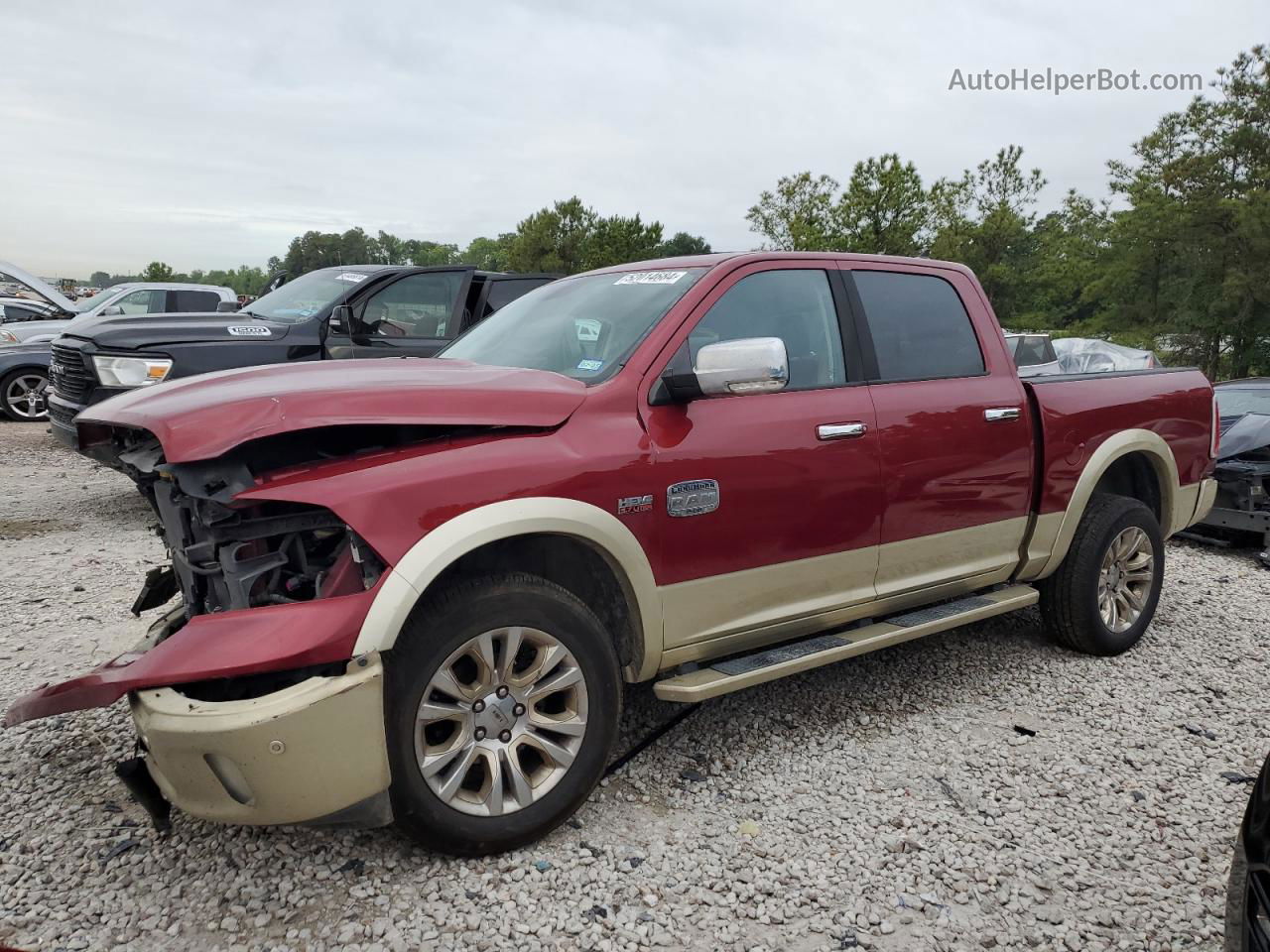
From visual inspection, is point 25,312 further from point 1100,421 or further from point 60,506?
point 1100,421

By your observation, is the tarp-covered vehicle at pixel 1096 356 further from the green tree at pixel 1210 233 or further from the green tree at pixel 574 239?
the green tree at pixel 574 239

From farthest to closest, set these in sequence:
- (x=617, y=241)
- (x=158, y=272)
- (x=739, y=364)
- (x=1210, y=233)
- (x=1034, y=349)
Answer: (x=158, y=272) → (x=617, y=241) → (x=1210, y=233) → (x=1034, y=349) → (x=739, y=364)

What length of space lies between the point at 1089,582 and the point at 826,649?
1871mm

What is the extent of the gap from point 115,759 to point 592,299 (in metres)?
2.53

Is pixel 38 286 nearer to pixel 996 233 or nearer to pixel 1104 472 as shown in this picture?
pixel 1104 472

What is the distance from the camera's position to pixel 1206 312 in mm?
24453

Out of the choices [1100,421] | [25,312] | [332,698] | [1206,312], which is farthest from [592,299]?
[1206,312]

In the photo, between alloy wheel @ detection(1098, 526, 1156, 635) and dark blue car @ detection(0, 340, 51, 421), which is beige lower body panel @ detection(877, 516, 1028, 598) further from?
dark blue car @ detection(0, 340, 51, 421)

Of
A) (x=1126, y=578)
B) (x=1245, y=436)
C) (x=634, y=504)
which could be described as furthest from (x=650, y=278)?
(x=1245, y=436)

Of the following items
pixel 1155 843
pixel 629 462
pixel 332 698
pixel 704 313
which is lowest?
pixel 1155 843

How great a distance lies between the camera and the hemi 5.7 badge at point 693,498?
3080 mm

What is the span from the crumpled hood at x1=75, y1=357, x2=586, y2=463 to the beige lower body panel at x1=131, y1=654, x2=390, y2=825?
0.67 meters

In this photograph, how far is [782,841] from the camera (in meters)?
3.03

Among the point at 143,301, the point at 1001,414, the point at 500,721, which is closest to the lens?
the point at 500,721
